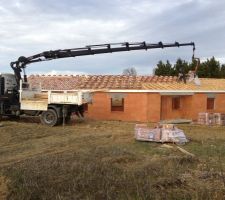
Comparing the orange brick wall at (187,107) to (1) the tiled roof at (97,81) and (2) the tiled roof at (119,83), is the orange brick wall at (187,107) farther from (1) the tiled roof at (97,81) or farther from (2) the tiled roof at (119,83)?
(1) the tiled roof at (97,81)

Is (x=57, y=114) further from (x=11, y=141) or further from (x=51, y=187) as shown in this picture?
(x=51, y=187)

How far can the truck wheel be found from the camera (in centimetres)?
2466

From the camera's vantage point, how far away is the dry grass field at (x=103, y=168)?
A: 869 centimetres

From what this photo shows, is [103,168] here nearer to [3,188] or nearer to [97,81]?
[3,188]

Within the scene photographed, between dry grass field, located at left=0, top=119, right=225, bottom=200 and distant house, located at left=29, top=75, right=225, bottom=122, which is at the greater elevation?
distant house, located at left=29, top=75, right=225, bottom=122

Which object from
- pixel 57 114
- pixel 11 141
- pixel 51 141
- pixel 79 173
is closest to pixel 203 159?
pixel 79 173

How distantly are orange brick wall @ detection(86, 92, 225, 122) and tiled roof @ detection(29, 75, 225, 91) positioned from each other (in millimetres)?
679

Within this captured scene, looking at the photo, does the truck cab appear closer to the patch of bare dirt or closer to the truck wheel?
the truck wheel

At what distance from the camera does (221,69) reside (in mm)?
56062

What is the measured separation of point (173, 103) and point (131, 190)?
24.4 metres

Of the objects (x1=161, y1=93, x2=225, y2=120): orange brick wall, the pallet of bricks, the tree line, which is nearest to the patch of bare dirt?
the pallet of bricks

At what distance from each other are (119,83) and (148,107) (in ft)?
11.4

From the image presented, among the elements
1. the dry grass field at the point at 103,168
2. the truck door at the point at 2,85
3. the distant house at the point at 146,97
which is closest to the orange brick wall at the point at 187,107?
the distant house at the point at 146,97

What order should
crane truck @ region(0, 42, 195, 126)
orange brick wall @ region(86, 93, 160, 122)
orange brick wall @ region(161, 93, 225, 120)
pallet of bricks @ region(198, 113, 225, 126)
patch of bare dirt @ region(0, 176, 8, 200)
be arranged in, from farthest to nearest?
1. orange brick wall @ region(161, 93, 225, 120)
2. orange brick wall @ region(86, 93, 160, 122)
3. pallet of bricks @ region(198, 113, 225, 126)
4. crane truck @ region(0, 42, 195, 126)
5. patch of bare dirt @ region(0, 176, 8, 200)
